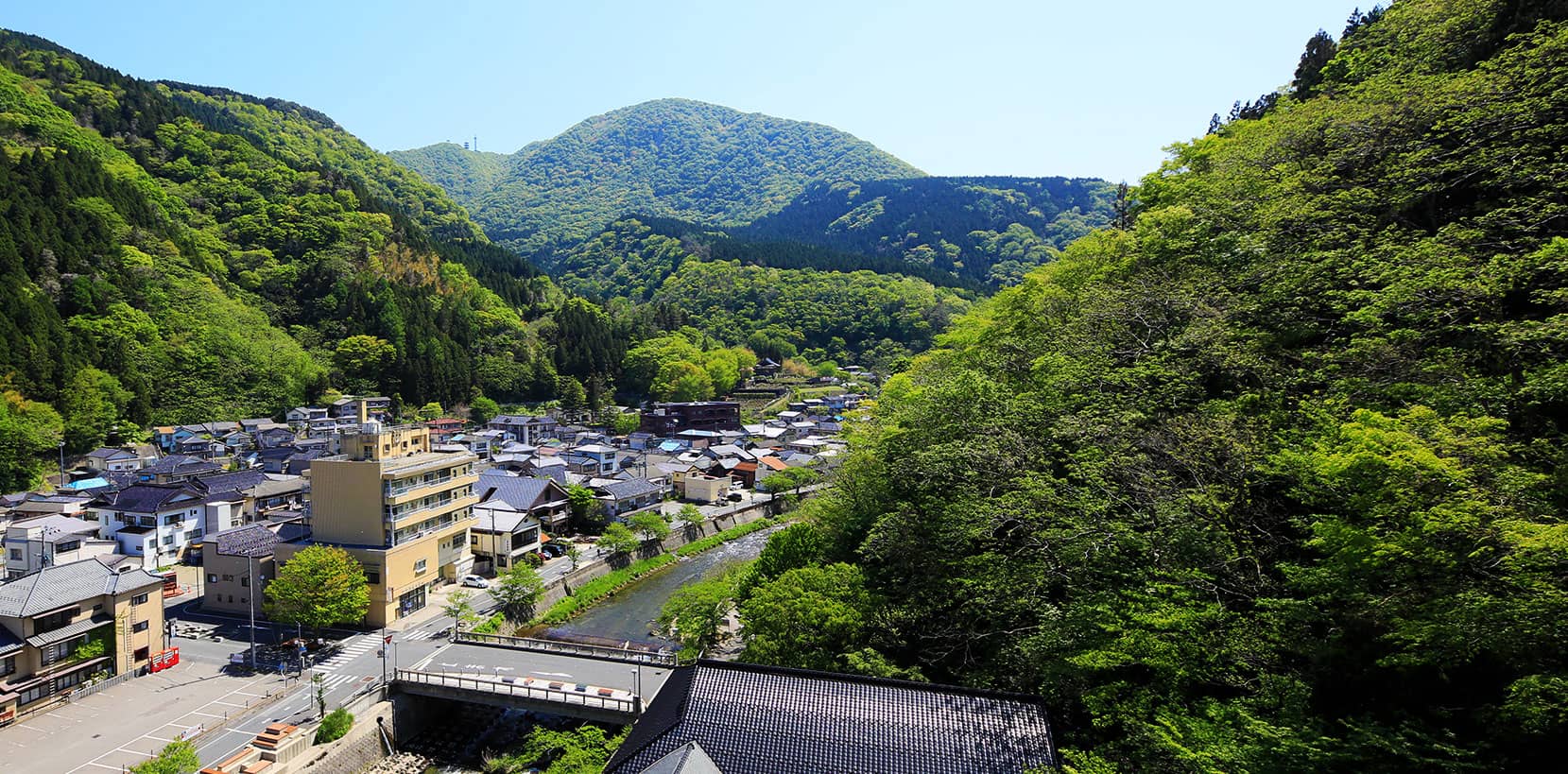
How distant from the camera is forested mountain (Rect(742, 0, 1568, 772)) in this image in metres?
6.65

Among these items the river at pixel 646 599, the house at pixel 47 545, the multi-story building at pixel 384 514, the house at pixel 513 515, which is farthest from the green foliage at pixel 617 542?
the house at pixel 47 545

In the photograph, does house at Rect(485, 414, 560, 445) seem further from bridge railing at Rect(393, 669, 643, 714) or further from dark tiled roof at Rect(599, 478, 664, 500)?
bridge railing at Rect(393, 669, 643, 714)

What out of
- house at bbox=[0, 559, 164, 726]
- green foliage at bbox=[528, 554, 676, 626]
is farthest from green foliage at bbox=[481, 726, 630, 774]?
house at bbox=[0, 559, 164, 726]

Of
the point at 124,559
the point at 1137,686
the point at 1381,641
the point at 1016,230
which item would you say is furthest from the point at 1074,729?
the point at 1016,230

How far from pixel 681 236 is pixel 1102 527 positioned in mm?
121395

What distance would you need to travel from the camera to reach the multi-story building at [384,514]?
22.9m

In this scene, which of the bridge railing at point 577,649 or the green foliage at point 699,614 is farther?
the green foliage at point 699,614

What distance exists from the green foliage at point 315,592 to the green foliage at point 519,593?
418 centimetres

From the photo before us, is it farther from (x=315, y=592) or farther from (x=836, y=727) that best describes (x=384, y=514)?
(x=836, y=727)

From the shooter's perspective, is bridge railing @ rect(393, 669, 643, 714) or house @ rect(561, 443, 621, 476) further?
house @ rect(561, 443, 621, 476)

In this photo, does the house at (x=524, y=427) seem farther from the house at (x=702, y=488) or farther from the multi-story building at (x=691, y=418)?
the house at (x=702, y=488)

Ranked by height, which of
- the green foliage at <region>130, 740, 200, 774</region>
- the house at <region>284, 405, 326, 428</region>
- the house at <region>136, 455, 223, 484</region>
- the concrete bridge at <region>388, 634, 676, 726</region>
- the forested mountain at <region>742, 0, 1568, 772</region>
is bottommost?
the concrete bridge at <region>388, 634, 676, 726</region>

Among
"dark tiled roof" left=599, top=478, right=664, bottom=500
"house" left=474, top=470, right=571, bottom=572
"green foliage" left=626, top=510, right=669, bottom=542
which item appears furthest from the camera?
"dark tiled roof" left=599, top=478, right=664, bottom=500

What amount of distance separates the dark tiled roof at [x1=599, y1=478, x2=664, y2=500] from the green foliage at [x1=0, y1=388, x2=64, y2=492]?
27.4 metres
